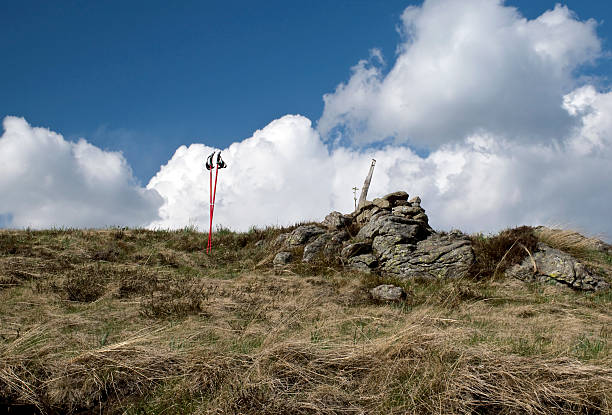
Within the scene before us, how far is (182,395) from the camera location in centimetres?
397

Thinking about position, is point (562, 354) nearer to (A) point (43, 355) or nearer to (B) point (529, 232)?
(A) point (43, 355)

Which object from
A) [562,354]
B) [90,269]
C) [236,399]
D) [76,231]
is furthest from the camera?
[76,231]

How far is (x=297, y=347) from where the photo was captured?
15.0 feet

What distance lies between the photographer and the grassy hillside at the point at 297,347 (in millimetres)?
3873

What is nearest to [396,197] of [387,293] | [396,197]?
[396,197]

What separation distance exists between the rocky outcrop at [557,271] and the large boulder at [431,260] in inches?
49.9

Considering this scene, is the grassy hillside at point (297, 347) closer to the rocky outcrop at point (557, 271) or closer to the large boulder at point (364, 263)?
the rocky outcrop at point (557, 271)

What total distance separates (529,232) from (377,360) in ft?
34.2

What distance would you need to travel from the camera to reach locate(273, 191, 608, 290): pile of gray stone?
426 inches

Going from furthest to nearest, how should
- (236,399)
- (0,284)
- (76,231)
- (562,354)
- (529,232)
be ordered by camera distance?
(76,231) < (529,232) < (0,284) < (562,354) < (236,399)

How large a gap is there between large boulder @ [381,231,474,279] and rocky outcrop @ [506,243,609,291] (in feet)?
4.15

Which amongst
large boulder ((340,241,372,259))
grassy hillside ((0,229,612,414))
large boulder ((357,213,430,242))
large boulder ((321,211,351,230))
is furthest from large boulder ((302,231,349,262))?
grassy hillside ((0,229,612,414))

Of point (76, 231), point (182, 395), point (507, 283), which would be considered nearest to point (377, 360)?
point (182, 395)

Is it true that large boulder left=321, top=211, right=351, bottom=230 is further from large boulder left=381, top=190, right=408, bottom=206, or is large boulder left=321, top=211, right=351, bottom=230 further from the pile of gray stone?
large boulder left=381, top=190, right=408, bottom=206
